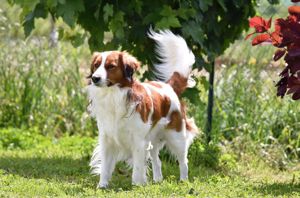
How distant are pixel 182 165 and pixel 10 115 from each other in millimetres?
3503

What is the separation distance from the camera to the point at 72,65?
10727 millimetres

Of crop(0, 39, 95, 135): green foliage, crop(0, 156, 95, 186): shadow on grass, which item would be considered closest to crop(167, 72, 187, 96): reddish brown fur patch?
crop(0, 156, 95, 186): shadow on grass

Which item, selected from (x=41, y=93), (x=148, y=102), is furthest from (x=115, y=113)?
(x=41, y=93)

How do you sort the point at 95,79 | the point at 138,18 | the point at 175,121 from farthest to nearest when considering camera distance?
the point at 138,18
the point at 175,121
the point at 95,79

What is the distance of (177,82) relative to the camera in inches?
291

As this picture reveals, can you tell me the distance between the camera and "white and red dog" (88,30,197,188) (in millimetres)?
6410

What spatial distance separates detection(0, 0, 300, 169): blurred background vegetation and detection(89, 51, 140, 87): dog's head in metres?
2.17

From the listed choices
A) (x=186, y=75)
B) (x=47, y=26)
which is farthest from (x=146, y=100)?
(x=47, y=26)

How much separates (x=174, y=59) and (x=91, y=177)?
4.61 feet

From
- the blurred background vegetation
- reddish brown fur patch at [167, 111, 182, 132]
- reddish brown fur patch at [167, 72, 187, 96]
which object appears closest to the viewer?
reddish brown fur patch at [167, 111, 182, 132]

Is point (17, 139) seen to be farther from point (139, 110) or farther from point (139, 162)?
point (139, 110)

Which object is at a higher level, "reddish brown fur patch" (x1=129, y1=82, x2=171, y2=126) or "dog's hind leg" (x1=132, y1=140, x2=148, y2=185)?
"reddish brown fur patch" (x1=129, y1=82, x2=171, y2=126)

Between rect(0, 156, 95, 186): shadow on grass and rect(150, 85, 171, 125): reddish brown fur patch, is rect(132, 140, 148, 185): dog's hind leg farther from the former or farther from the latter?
rect(0, 156, 95, 186): shadow on grass

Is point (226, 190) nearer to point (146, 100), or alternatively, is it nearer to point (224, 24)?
point (146, 100)
